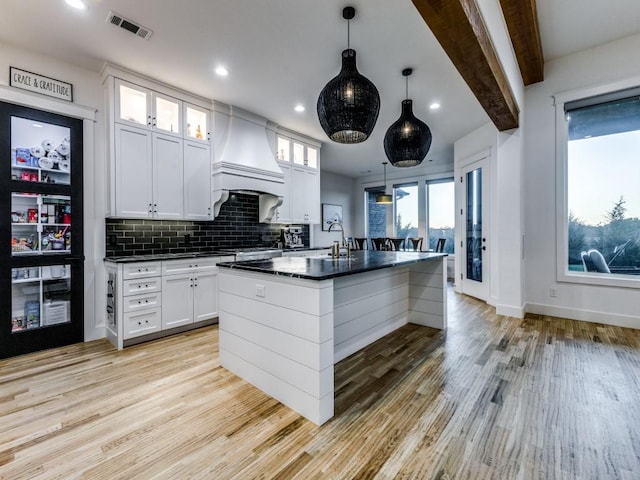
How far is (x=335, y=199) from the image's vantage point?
848 cm

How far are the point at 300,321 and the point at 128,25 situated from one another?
296 centimetres

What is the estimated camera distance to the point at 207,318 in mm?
3779

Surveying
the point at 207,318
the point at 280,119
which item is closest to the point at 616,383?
the point at 207,318

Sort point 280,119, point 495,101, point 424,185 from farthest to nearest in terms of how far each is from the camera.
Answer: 1. point 424,185
2. point 280,119
3. point 495,101

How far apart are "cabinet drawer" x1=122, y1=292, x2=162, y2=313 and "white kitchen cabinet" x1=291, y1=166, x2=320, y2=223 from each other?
2758mm

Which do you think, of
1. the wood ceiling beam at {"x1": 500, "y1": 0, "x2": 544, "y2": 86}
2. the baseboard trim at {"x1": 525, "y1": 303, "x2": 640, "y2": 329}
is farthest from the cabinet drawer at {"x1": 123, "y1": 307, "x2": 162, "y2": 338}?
the baseboard trim at {"x1": 525, "y1": 303, "x2": 640, "y2": 329}

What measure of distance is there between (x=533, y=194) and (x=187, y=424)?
4928 mm

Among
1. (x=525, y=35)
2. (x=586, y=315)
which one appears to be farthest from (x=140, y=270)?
(x=586, y=315)

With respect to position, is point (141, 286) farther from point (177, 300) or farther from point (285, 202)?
point (285, 202)

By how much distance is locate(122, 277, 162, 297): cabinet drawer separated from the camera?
10.3 feet

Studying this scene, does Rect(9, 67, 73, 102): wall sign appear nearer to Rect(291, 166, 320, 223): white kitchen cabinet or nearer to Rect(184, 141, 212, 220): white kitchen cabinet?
Rect(184, 141, 212, 220): white kitchen cabinet

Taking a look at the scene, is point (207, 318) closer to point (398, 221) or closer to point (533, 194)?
point (533, 194)

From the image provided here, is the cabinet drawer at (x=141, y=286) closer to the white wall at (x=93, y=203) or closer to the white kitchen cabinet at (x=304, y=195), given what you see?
the white wall at (x=93, y=203)

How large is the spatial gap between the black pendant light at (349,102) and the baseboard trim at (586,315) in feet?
12.8
